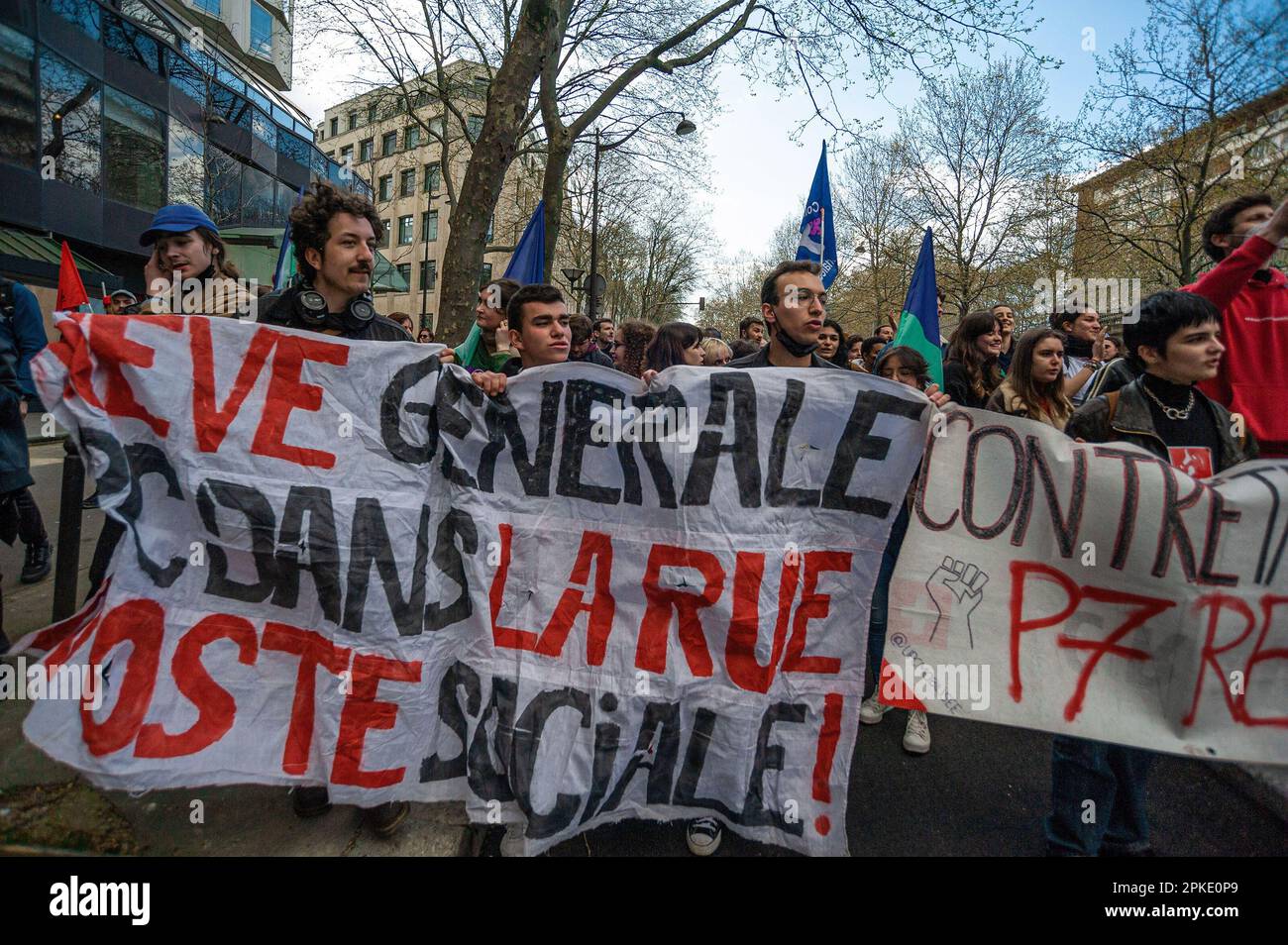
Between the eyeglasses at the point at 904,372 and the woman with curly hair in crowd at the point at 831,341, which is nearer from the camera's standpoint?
the eyeglasses at the point at 904,372

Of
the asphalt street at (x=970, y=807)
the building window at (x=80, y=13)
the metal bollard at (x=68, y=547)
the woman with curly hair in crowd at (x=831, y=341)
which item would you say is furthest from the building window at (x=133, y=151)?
the asphalt street at (x=970, y=807)

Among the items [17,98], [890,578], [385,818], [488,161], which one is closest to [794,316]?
[890,578]

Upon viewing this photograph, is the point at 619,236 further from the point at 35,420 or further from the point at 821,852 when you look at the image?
the point at 821,852

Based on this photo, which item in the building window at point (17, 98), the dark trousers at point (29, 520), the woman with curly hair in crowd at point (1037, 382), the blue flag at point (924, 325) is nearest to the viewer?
the woman with curly hair in crowd at point (1037, 382)

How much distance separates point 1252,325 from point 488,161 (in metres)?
5.86

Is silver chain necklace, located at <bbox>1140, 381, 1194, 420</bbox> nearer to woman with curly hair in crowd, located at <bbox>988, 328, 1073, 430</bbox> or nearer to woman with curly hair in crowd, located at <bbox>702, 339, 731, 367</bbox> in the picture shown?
woman with curly hair in crowd, located at <bbox>988, 328, 1073, 430</bbox>

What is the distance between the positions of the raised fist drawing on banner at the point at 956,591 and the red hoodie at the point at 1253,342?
4.64 feet

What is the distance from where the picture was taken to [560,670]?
7.07 feet

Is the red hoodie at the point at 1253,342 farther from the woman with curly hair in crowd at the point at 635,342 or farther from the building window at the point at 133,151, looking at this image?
the building window at the point at 133,151

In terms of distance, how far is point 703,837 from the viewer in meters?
2.21

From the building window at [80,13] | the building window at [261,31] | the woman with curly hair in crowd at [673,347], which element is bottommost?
the woman with curly hair in crowd at [673,347]

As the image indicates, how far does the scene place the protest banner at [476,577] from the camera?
2018 mm
